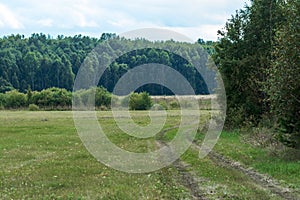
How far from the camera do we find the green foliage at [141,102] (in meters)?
83.6

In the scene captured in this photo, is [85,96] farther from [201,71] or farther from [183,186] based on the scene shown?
[183,186]

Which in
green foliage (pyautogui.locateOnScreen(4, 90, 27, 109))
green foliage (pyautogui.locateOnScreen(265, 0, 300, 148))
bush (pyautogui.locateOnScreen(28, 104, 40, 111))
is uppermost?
green foliage (pyautogui.locateOnScreen(265, 0, 300, 148))

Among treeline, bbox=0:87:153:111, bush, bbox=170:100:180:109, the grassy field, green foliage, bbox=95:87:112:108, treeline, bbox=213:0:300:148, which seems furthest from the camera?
green foliage, bbox=95:87:112:108

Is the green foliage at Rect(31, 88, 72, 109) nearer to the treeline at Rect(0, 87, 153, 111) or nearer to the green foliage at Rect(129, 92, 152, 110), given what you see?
the treeline at Rect(0, 87, 153, 111)

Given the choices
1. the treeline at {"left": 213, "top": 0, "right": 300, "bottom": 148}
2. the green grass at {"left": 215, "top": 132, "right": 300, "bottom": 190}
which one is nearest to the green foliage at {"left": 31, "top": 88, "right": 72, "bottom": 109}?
the treeline at {"left": 213, "top": 0, "right": 300, "bottom": 148}

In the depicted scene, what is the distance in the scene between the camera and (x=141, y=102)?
84875 mm

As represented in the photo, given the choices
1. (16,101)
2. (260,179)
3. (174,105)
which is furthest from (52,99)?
(260,179)

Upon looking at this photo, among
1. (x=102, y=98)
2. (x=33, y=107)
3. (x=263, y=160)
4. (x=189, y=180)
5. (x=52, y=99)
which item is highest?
(x=102, y=98)

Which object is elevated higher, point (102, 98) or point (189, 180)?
point (102, 98)

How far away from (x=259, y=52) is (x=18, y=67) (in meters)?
136

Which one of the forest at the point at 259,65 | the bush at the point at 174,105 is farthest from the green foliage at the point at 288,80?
the bush at the point at 174,105

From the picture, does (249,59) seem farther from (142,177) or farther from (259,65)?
(142,177)

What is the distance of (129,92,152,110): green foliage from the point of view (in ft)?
274

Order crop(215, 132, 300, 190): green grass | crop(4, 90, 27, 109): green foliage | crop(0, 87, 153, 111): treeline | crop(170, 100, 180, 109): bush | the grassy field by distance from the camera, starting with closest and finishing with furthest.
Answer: the grassy field
crop(215, 132, 300, 190): green grass
crop(0, 87, 153, 111): treeline
crop(170, 100, 180, 109): bush
crop(4, 90, 27, 109): green foliage
